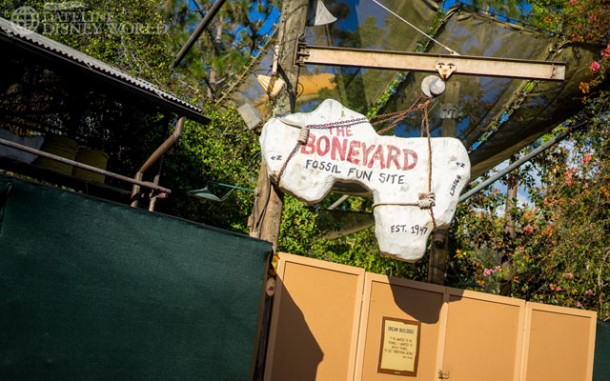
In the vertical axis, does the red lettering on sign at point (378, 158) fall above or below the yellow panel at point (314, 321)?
above

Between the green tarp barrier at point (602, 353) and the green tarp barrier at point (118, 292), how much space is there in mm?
5004

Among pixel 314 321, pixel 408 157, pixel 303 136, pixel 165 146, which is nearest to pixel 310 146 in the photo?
pixel 303 136

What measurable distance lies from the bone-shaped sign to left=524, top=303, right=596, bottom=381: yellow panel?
90.0 inches

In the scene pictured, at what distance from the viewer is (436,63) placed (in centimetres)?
742

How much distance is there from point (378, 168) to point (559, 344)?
3.54 m

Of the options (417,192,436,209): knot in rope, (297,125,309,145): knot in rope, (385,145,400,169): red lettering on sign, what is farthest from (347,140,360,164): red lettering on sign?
(417,192,436,209): knot in rope

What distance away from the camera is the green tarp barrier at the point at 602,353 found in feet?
27.9

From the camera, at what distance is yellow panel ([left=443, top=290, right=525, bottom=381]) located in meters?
7.39

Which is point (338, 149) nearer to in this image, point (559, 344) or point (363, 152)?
point (363, 152)

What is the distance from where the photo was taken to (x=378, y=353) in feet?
22.8

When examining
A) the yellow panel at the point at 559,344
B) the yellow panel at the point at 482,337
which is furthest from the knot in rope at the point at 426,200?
the yellow panel at the point at 559,344

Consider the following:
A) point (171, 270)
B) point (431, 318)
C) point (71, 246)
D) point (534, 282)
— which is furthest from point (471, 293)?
point (534, 282)

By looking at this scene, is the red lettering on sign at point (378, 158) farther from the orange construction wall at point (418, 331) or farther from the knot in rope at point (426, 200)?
the orange construction wall at point (418, 331)

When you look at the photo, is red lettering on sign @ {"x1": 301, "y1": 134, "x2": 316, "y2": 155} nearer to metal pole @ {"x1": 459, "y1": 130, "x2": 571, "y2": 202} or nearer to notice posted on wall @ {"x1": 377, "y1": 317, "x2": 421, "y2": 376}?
notice posted on wall @ {"x1": 377, "y1": 317, "x2": 421, "y2": 376}
